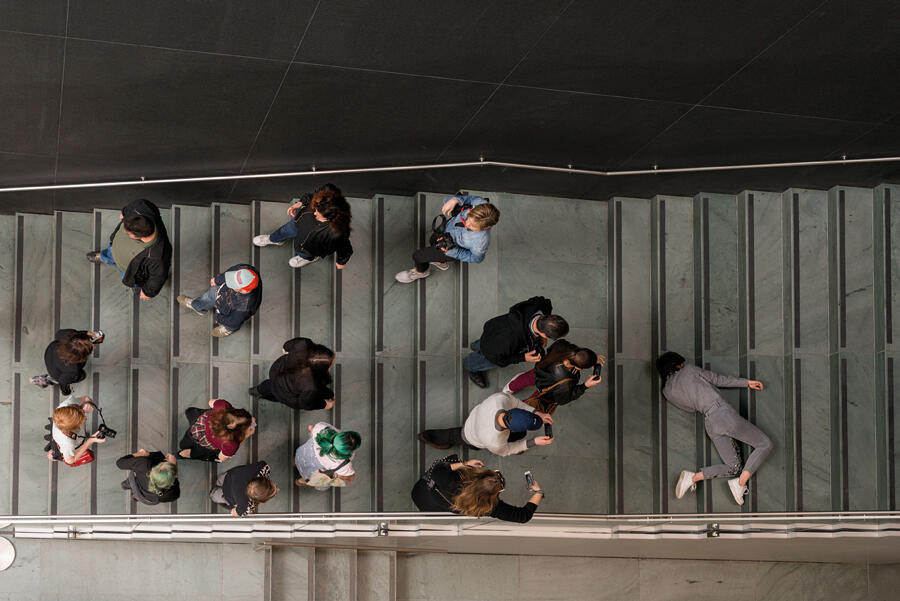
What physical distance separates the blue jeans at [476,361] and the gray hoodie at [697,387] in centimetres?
169

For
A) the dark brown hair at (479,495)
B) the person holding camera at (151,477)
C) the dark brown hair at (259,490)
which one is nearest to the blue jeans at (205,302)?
the person holding camera at (151,477)

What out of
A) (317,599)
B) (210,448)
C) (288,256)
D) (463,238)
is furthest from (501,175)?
(317,599)

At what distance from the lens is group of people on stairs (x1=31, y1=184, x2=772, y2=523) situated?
22.5ft

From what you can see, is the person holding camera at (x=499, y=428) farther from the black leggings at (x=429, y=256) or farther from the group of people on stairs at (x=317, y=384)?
the black leggings at (x=429, y=256)

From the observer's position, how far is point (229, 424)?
21.9 feet

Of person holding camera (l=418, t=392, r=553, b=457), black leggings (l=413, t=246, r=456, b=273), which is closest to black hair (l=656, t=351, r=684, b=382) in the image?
person holding camera (l=418, t=392, r=553, b=457)

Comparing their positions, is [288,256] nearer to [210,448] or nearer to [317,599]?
[210,448]

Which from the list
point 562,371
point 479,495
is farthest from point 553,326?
point 479,495

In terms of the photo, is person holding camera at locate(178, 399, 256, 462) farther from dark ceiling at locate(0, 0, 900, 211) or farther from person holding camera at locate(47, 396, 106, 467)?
dark ceiling at locate(0, 0, 900, 211)

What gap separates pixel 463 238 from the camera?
7520 mm

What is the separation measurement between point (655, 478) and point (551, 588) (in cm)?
325

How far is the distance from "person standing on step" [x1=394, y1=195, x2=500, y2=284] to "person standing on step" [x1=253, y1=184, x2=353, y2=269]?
0.75 metres

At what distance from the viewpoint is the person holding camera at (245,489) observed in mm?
6738

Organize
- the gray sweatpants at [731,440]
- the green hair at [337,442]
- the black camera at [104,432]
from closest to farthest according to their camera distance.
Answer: the green hair at [337,442]
the black camera at [104,432]
the gray sweatpants at [731,440]
